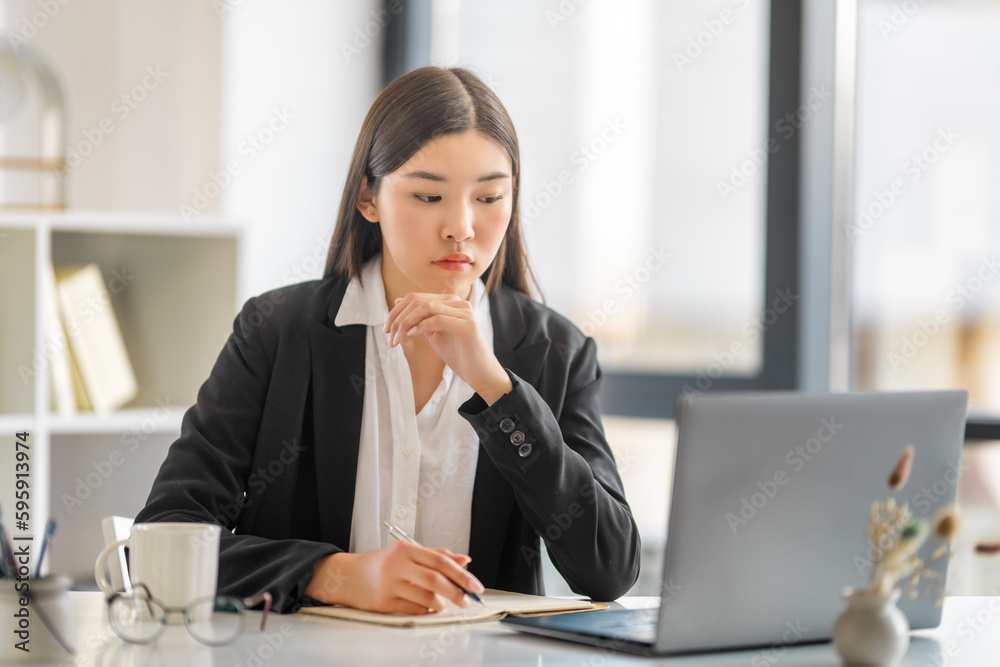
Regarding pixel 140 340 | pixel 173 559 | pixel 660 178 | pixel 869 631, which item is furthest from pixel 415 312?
pixel 660 178

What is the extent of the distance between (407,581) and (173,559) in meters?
0.25

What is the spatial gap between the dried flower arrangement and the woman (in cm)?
44

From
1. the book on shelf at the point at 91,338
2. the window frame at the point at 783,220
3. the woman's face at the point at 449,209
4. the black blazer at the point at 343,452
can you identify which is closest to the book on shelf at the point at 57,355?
the book on shelf at the point at 91,338

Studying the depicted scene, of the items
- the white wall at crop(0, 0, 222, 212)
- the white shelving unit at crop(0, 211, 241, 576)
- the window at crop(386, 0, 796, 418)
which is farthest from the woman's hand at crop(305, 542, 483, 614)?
the white wall at crop(0, 0, 222, 212)

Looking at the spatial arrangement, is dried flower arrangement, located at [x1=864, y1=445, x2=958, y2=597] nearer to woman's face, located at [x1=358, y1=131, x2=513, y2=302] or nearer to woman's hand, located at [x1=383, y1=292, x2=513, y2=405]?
woman's hand, located at [x1=383, y1=292, x2=513, y2=405]

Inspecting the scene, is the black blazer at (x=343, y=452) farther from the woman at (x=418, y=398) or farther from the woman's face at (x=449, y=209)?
the woman's face at (x=449, y=209)

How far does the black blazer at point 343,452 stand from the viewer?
133 centimetres

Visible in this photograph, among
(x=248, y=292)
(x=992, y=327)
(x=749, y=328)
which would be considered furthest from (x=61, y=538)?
(x=992, y=327)

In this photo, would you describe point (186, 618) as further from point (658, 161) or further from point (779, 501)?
point (658, 161)

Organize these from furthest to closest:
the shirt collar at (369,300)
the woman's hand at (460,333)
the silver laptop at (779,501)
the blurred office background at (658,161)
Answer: the blurred office background at (658,161) < the shirt collar at (369,300) < the woman's hand at (460,333) < the silver laptop at (779,501)

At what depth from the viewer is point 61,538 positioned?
2.55 m

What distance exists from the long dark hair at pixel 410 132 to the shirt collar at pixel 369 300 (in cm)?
2

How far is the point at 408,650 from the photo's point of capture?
1.02 meters

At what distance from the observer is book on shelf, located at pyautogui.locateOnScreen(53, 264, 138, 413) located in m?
2.40
